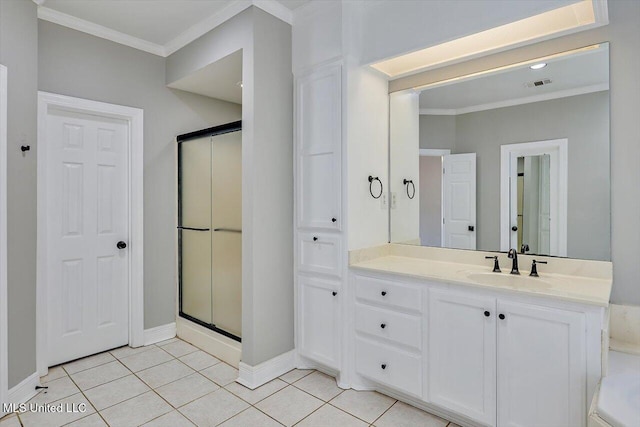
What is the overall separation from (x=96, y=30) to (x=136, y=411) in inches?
117

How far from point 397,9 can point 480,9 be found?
0.55 metres

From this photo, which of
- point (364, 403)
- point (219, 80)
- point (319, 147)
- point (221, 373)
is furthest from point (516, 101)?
point (221, 373)

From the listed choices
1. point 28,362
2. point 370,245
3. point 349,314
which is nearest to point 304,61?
point 370,245

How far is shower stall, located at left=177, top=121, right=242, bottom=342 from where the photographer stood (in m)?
2.84

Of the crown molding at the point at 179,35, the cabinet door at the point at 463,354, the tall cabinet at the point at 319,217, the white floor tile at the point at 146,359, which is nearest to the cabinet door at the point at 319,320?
the tall cabinet at the point at 319,217

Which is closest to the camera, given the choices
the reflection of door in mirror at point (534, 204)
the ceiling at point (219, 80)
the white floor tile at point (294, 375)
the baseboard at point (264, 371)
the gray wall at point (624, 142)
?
the gray wall at point (624, 142)

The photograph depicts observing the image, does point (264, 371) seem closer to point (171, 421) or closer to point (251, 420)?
point (251, 420)

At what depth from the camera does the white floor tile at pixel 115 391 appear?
2258 mm

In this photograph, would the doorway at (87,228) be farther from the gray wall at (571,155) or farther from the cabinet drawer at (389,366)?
the gray wall at (571,155)

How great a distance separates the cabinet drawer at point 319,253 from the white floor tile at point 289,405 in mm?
850

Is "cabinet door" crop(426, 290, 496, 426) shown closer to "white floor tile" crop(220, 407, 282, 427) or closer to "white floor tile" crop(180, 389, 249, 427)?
"white floor tile" crop(220, 407, 282, 427)

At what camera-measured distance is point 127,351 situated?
304 cm

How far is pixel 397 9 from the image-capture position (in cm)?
229

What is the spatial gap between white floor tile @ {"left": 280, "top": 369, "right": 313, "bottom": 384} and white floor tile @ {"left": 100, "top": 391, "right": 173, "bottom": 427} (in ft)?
2.64
